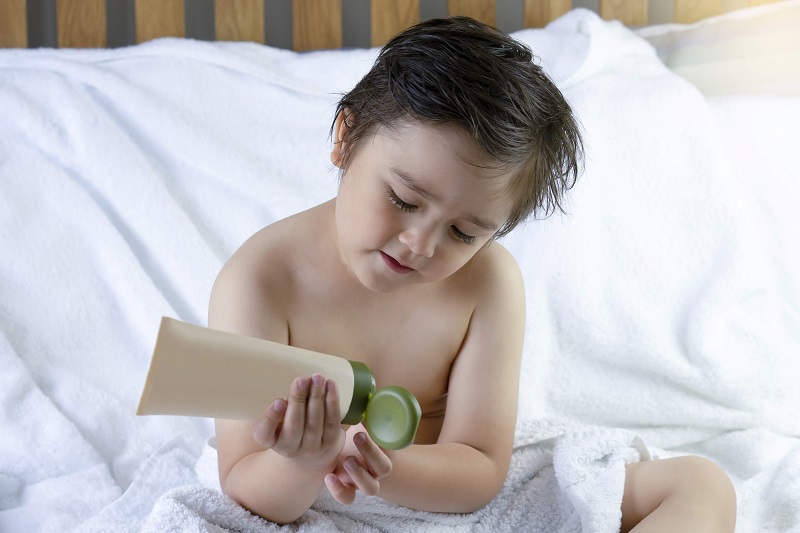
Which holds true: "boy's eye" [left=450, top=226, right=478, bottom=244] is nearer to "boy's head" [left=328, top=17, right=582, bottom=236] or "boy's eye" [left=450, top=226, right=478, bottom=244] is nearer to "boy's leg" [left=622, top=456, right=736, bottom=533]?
"boy's head" [left=328, top=17, right=582, bottom=236]

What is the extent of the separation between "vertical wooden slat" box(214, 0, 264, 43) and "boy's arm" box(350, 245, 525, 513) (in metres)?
0.72

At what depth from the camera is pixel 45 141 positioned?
1193mm

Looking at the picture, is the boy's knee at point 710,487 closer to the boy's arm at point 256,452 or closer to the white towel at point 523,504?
the white towel at point 523,504

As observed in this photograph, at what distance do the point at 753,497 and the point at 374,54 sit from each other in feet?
2.49

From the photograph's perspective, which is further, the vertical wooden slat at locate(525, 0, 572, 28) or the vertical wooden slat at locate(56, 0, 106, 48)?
the vertical wooden slat at locate(525, 0, 572, 28)

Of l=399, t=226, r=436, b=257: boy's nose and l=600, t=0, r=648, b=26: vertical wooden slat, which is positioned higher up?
l=600, t=0, r=648, b=26: vertical wooden slat

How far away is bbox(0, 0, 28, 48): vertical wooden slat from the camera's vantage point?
4.66ft

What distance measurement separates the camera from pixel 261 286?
2.68 feet

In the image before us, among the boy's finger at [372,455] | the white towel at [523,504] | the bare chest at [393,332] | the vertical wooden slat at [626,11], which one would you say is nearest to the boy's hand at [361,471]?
the boy's finger at [372,455]

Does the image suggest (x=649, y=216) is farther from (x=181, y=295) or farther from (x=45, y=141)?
(x=45, y=141)

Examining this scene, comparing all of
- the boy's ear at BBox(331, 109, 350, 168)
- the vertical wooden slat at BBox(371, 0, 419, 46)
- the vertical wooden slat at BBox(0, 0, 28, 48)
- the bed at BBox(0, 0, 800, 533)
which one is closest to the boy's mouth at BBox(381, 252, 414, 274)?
the boy's ear at BBox(331, 109, 350, 168)

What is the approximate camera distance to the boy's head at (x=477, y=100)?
27.4 inches

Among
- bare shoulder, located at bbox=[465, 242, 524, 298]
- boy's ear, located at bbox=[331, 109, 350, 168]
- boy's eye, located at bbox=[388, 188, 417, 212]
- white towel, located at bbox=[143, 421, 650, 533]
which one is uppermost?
boy's ear, located at bbox=[331, 109, 350, 168]

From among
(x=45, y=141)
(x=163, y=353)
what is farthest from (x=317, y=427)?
(x=45, y=141)
